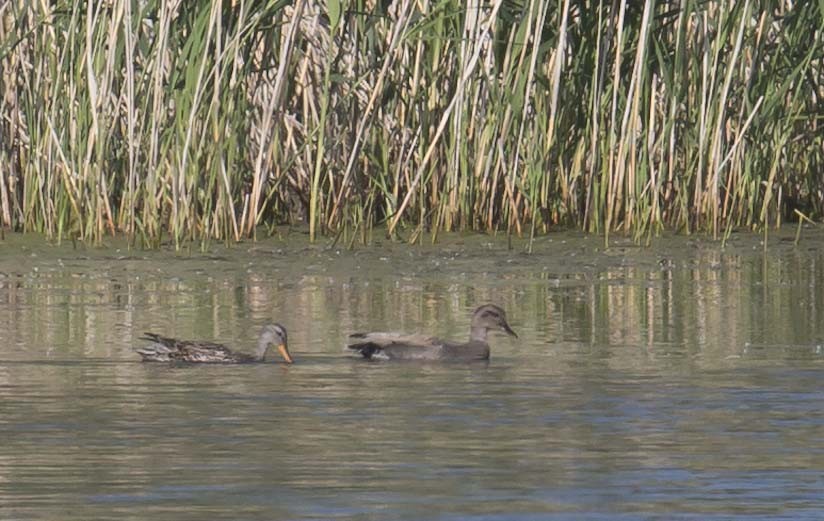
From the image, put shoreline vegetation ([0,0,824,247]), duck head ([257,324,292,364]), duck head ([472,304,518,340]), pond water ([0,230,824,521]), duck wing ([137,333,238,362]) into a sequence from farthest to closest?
1. shoreline vegetation ([0,0,824,247])
2. duck head ([472,304,518,340])
3. duck head ([257,324,292,364])
4. duck wing ([137,333,238,362])
5. pond water ([0,230,824,521])

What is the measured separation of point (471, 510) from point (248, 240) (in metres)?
8.46

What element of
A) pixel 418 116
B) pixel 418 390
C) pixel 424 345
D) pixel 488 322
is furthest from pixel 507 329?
pixel 418 116

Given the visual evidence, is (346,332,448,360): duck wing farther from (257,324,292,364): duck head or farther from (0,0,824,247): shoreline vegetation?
(0,0,824,247): shoreline vegetation

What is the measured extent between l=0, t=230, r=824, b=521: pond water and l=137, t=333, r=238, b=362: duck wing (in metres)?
0.05

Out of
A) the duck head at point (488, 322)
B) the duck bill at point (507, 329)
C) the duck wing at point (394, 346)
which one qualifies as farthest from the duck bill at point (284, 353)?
the duck bill at point (507, 329)

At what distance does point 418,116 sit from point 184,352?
575 centimetres

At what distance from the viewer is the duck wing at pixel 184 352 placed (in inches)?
320

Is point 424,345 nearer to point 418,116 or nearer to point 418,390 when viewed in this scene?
point 418,390

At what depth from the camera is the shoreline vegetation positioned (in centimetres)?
1266

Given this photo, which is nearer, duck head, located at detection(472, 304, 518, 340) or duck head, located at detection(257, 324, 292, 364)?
duck head, located at detection(257, 324, 292, 364)

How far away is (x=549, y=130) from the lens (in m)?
12.9

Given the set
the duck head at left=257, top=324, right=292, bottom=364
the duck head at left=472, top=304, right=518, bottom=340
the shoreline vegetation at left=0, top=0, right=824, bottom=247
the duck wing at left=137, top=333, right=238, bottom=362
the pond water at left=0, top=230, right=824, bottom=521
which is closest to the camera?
the pond water at left=0, top=230, right=824, bottom=521

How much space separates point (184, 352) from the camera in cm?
813

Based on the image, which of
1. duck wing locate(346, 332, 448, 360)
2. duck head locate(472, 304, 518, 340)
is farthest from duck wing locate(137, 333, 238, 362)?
duck head locate(472, 304, 518, 340)
